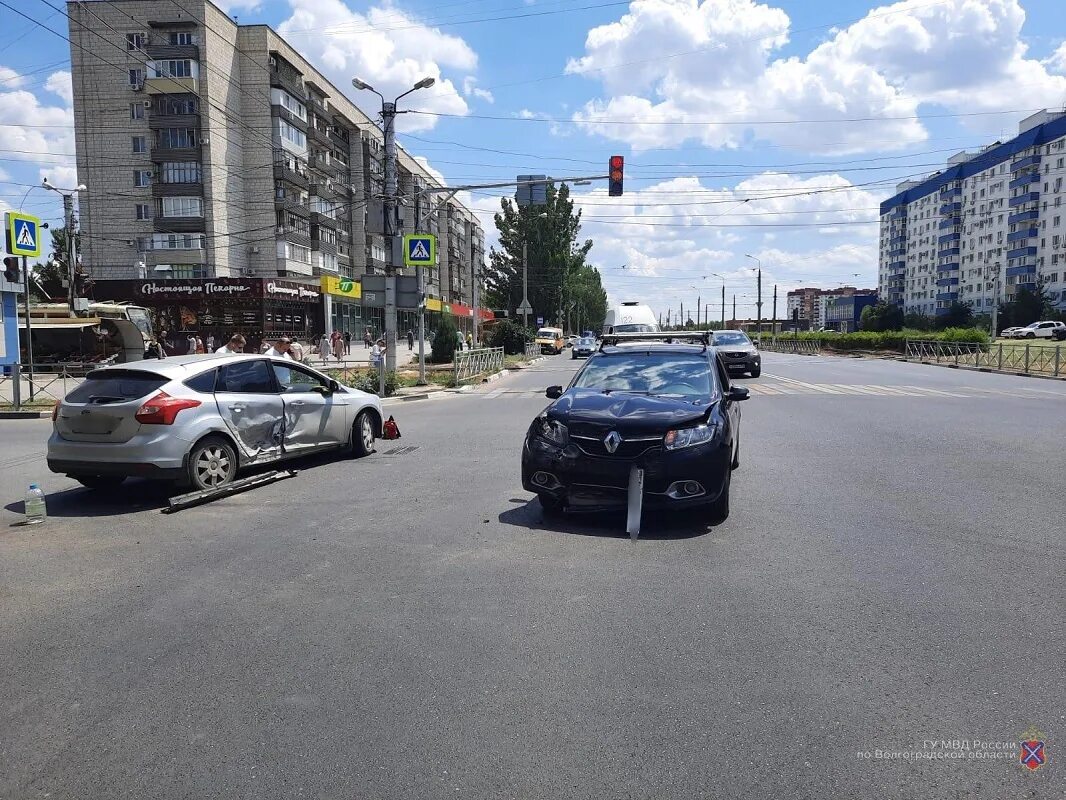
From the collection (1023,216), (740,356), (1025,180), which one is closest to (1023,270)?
(1023,216)

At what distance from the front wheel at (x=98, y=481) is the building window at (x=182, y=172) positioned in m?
45.0

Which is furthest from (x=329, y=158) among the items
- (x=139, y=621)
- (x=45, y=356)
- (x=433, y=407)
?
(x=139, y=621)

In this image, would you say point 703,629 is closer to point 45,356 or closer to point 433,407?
point 433,407

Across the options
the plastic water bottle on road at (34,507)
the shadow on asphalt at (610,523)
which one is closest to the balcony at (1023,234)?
the shadow on asphalt at (610,523)

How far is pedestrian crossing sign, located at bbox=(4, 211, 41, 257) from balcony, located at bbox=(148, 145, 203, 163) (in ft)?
114

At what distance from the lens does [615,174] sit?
2070 cm

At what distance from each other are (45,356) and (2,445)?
72.1ft

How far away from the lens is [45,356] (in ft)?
103

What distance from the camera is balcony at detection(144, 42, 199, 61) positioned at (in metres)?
47.4

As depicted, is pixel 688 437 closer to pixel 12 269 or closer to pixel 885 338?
pixel 12 269

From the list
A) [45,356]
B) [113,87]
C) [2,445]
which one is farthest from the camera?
[113,87]

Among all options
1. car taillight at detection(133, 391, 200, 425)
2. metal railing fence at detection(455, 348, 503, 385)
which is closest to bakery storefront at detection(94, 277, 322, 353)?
metal railing fence at detection(455, 348, 503, 385)

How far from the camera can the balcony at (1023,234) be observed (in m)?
94.5

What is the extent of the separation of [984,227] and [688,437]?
391 ft
